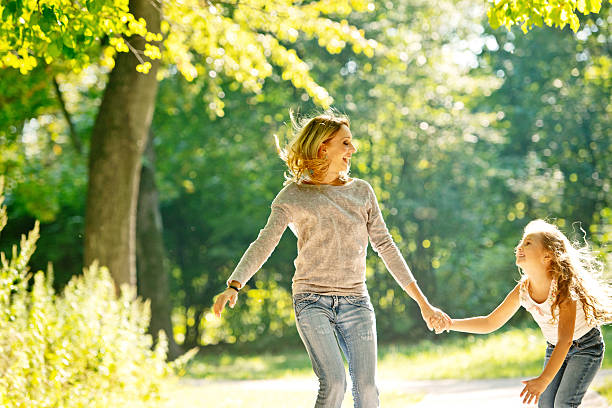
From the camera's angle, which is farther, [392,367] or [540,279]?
[392,367]

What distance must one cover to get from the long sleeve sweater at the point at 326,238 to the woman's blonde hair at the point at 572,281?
823 millimetres

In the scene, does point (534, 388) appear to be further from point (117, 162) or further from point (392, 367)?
point (392, 367)

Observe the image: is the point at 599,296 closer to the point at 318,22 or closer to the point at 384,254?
the point at 384,254

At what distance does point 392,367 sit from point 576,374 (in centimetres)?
1195

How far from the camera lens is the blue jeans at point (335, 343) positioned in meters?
4.29

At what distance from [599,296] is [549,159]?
2068cm

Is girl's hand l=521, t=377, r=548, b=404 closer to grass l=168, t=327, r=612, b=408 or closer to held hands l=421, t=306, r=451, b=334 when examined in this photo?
held hands l=421, t=306, r=451, b=334

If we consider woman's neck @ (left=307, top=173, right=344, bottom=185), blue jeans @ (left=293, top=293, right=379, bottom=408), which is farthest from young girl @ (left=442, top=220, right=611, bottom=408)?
woman's neck @ (left=307, top=173, right=344, bottom=185)

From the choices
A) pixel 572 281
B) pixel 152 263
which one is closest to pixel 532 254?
pixel 572 281

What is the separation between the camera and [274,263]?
76.4ft

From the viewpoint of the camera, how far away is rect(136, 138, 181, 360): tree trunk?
17234 mm

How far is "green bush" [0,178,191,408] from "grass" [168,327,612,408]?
3.86ft

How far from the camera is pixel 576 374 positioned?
4.46 m

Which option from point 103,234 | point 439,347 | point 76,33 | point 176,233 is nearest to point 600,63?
point 439,347
